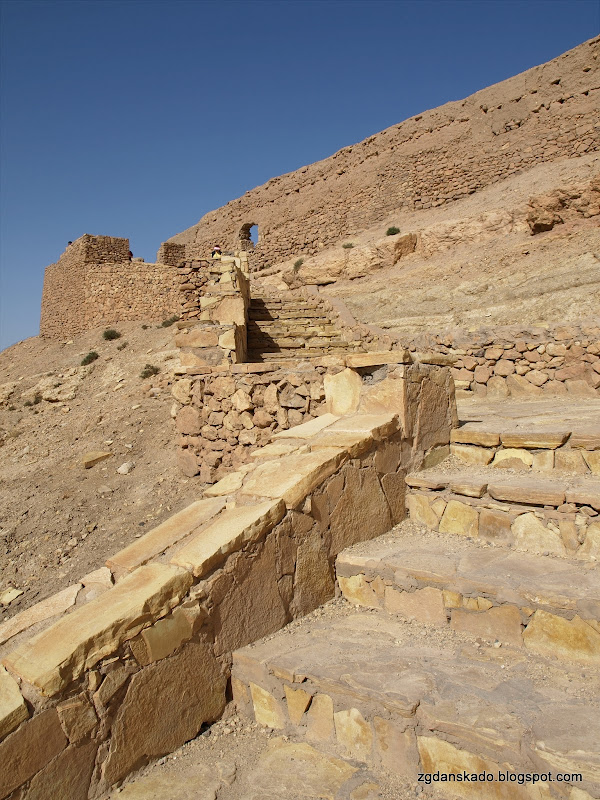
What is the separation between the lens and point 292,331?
980cm

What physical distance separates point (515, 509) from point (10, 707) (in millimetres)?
2586

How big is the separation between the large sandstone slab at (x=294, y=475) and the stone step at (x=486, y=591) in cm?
49

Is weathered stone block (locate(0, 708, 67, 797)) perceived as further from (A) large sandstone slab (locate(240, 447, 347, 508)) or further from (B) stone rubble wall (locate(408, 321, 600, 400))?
A: (B) stone rubble wall (locate(408, 321, 600, 400))

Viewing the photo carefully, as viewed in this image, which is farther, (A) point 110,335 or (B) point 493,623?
(A) point 110,335

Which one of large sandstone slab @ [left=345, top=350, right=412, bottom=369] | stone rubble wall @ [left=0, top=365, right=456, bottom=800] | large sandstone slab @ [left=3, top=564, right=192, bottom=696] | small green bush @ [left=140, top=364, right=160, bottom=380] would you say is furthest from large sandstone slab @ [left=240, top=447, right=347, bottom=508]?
small green bush @ [left=140, top=364, right=160, bottom=380]

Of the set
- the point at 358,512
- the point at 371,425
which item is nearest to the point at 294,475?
the point at 358,512

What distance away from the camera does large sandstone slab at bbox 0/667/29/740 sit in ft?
5.90

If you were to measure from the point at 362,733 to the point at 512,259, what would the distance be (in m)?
12.5

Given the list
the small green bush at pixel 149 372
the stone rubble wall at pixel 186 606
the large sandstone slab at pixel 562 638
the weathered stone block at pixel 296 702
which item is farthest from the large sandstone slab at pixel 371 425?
the small green bush at pixel 149 372

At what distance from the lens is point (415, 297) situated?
13055 millimetres

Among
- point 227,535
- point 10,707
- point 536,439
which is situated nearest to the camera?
point 10,707

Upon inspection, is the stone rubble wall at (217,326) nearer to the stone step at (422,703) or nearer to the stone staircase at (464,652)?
the stone staircase at (464,652)

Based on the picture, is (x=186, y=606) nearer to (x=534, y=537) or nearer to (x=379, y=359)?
(x=534, y=537)

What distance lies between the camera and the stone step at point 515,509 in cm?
283
